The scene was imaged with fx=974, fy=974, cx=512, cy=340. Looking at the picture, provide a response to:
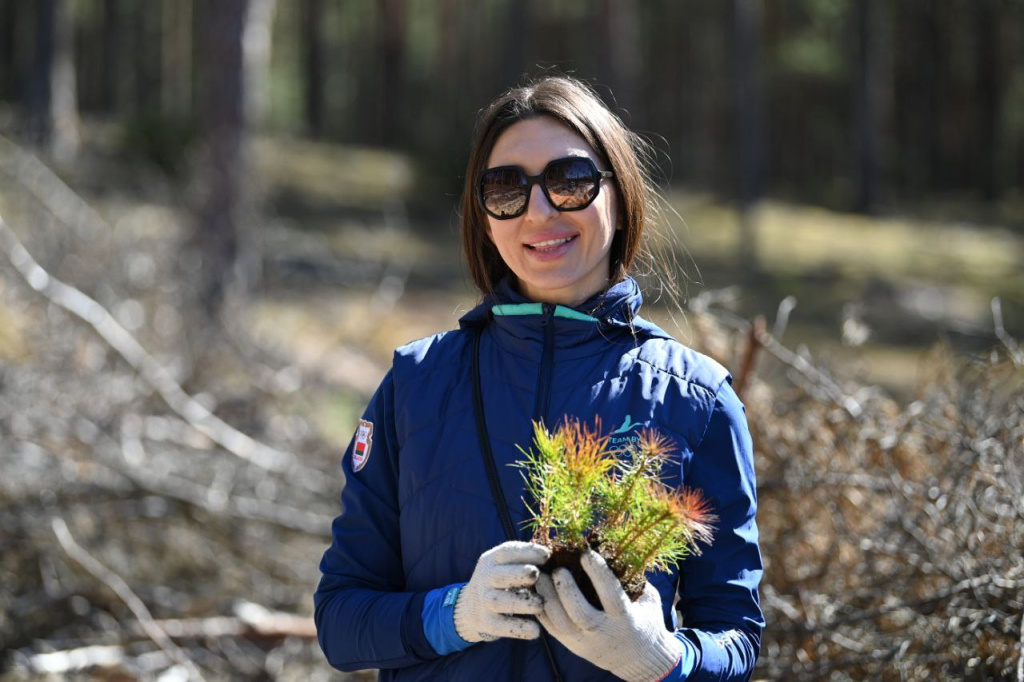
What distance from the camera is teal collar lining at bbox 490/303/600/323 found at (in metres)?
1.91

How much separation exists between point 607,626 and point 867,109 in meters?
24.6

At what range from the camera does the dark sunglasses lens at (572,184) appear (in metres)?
1.87

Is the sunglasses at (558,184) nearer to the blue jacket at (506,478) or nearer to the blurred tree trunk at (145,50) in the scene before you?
the blue jacket at (506,478)

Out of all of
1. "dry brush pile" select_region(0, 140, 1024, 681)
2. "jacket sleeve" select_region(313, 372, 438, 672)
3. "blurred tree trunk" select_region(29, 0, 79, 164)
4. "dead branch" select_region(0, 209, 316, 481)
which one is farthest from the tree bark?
"blurred tree trunk" select_region(29, 0, 79, 164)

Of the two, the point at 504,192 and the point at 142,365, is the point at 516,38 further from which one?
the point at 504,192

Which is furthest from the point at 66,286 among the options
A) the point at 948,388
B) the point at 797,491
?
the point at 948,388

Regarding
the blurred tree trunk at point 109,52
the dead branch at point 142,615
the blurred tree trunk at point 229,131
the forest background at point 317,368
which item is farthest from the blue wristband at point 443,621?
the blurred tree trunk at point 109,52

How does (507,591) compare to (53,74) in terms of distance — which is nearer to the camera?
(507,591)

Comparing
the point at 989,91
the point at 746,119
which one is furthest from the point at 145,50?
the point at 989,91

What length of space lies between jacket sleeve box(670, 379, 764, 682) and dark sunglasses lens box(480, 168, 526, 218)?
55 cm

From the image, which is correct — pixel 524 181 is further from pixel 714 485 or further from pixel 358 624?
pixel 358 624

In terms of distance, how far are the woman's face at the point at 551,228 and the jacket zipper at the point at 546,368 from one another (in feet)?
0.17

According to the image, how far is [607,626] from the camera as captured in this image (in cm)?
161

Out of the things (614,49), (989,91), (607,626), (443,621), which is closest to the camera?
(607,626)
